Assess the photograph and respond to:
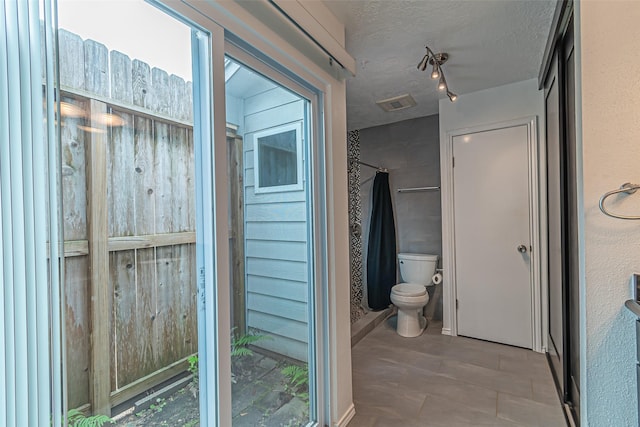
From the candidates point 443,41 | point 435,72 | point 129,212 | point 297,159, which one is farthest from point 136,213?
point 443,41

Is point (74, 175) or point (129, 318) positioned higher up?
point (74, 175)

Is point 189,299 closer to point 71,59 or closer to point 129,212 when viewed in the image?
point 129,212

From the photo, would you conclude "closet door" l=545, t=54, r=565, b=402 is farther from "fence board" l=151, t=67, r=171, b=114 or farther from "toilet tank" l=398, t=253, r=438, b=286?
"fence board" l=151, t=67, r=171, b=114

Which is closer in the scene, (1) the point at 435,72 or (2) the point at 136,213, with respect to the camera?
(2) the point at 136,213

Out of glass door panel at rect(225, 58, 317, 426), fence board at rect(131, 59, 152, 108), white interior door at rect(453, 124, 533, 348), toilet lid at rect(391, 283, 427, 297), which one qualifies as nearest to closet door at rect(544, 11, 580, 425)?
white interior door at rect(453, 124, 533, 348)

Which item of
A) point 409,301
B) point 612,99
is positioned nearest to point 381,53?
point 612,99

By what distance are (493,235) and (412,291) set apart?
91 cm

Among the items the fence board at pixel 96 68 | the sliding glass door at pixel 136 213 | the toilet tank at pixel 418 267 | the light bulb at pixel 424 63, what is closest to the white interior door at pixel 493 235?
the toilet tank at pixel 418 267

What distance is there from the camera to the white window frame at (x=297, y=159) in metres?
1.46

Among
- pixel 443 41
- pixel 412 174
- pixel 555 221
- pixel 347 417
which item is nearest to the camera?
pixel 347 417

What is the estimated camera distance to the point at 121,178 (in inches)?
37.3

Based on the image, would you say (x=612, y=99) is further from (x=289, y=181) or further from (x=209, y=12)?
(x=209, y=12)

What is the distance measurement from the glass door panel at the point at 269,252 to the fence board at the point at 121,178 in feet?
1.21

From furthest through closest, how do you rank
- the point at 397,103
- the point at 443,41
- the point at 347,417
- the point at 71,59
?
the point at 397,103 → the point at 443,41 → the point at 347,417 → the point at 71,59
